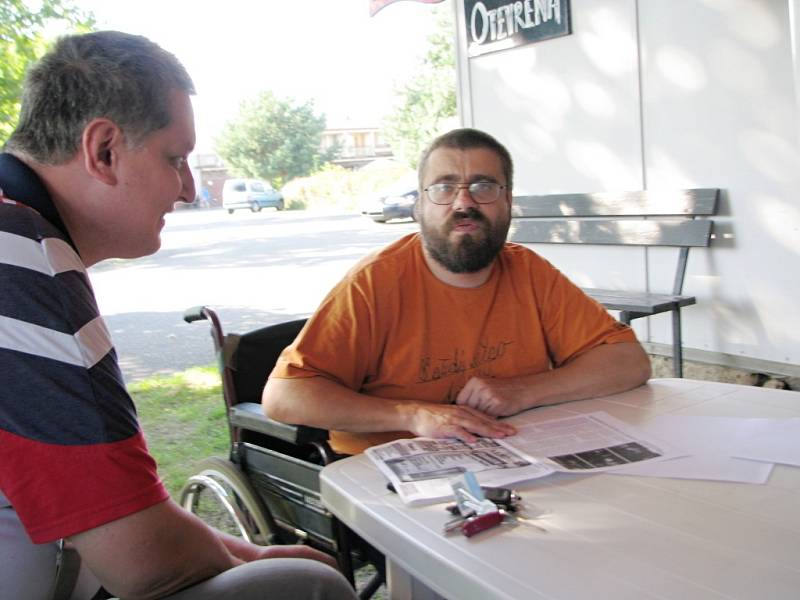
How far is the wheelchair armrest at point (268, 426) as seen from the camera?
1.90 m

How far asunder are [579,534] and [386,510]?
0.35 m

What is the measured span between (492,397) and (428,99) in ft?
84.7

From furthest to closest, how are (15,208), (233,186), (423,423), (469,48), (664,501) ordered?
1. (233,186)
2. (469,48)
3. (423,423)
4. (664,501)
5. (15,208)

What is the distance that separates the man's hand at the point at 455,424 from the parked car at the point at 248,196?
2816 cm

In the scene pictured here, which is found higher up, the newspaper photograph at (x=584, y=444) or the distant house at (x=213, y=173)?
the distant house at (x=213, y=173)

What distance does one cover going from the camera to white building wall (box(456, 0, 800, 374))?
148 inches

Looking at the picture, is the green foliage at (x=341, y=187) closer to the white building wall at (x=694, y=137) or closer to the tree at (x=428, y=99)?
the tree at (x=428, y=99)

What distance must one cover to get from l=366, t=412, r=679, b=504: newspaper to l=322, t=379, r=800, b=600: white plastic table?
0.04m

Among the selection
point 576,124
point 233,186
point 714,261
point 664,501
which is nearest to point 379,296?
point 664,501

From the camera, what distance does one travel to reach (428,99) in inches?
1047

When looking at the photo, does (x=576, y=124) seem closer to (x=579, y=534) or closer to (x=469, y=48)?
(x=469, y=48)

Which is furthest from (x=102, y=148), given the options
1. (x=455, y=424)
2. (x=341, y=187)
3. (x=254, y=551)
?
(x=341, y=187)

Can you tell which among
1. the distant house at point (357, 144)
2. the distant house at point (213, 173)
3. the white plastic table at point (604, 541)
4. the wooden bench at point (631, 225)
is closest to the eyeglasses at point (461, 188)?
the white plastic table at point (604, 541)

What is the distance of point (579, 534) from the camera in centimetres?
119
